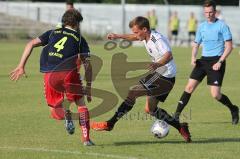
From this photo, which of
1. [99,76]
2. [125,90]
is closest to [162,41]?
[125,90]

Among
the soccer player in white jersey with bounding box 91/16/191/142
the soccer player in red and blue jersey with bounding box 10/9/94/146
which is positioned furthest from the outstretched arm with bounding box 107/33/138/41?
the soccer player in red and blue jersey with bounding box 10/9/94/146

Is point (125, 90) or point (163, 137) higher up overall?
point (163, 137)

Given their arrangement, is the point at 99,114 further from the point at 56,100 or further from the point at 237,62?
the point at 237,62

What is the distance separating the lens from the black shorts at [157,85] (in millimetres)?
10172

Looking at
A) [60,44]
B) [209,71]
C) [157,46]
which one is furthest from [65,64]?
[209,71]

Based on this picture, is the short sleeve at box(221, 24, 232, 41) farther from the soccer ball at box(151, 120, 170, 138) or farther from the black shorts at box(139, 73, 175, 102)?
the soccer ball at box(151, 120, 170, 138)

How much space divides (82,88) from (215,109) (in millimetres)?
5176

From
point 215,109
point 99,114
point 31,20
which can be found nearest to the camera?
point 99,114

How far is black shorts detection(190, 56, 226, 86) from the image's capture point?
476 inches

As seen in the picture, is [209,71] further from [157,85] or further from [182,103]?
[157,85]

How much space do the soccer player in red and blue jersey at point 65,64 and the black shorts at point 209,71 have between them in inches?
114

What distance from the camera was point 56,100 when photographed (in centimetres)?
995

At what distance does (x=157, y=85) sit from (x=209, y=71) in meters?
2.24

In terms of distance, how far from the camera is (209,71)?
1215 cm
